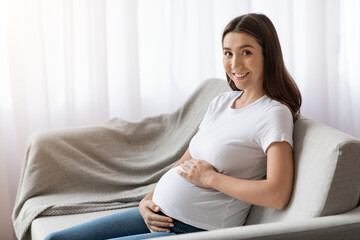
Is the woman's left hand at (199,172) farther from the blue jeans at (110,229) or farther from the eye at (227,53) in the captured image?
the eye at (227,53)

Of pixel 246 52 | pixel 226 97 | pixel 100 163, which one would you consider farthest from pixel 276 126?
pixel 100 163

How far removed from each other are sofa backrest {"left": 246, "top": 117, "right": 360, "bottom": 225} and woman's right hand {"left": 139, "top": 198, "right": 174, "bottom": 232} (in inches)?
13.2

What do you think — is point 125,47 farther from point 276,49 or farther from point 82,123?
point 276,49

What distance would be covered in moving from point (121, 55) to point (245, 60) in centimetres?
146

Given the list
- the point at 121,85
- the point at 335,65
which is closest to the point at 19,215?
the point at 121,85

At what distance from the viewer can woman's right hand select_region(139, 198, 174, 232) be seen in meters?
1.62

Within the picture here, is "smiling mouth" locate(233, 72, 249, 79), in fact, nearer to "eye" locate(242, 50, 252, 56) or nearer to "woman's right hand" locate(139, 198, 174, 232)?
"eye" locate(242, 50, 252, 56)

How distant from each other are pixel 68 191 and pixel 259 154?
106 cm

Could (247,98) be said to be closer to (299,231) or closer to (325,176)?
(325,176)

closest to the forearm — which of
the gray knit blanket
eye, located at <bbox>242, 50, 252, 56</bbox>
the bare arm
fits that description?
the bare arm

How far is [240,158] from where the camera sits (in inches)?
60.9

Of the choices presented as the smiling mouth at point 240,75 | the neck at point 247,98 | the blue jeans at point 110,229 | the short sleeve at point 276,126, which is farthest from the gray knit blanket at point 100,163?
the short sleeve at point 276,126

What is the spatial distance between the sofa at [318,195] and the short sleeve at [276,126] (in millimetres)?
70

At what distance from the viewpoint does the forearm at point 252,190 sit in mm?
A: 1452
